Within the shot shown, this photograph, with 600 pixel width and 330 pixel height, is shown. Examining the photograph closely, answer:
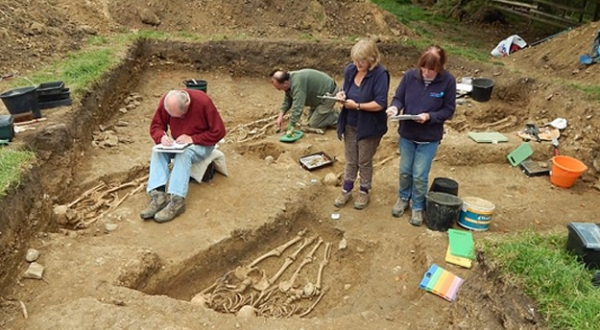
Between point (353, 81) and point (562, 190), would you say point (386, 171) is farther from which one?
point (562, 190)

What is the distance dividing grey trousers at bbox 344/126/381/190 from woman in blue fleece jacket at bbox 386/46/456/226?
37 centimetres

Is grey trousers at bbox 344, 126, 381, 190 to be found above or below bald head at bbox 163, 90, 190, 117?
below

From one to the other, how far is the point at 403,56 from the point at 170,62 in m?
5.63

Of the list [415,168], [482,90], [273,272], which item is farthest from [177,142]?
[482,90]

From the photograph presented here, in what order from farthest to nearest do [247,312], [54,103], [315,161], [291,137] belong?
[291,137]
[315,161]
[54,103]
[247,312]

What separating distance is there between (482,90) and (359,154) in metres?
5.25

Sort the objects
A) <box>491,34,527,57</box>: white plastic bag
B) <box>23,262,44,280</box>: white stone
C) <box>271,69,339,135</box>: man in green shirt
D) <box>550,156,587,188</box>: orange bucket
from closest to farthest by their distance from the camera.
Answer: <box>23,262,44,280</box>: white stone → <box>550,156,587,188</box>: orange bucket → <box>271,69,339,135</box>: man in green shirt → <box>491,34,527,57</box>: white plastic bag

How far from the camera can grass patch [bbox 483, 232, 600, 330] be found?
3227 mm

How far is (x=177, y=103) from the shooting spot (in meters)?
5.62

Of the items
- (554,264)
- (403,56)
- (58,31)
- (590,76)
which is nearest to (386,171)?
(554,264)

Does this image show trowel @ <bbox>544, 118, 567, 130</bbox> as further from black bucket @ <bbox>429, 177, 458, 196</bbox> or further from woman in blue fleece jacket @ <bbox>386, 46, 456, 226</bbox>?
woman in blue fleece jacket @ <bbox>386, 46, 456, 226</bbox>

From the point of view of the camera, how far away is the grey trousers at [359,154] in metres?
5.67

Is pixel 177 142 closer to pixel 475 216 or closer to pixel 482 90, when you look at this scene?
pixel 475 216

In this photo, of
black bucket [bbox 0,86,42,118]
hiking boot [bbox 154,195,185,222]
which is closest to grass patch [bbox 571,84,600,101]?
hiking boot [bbox 154,195,185,222]
